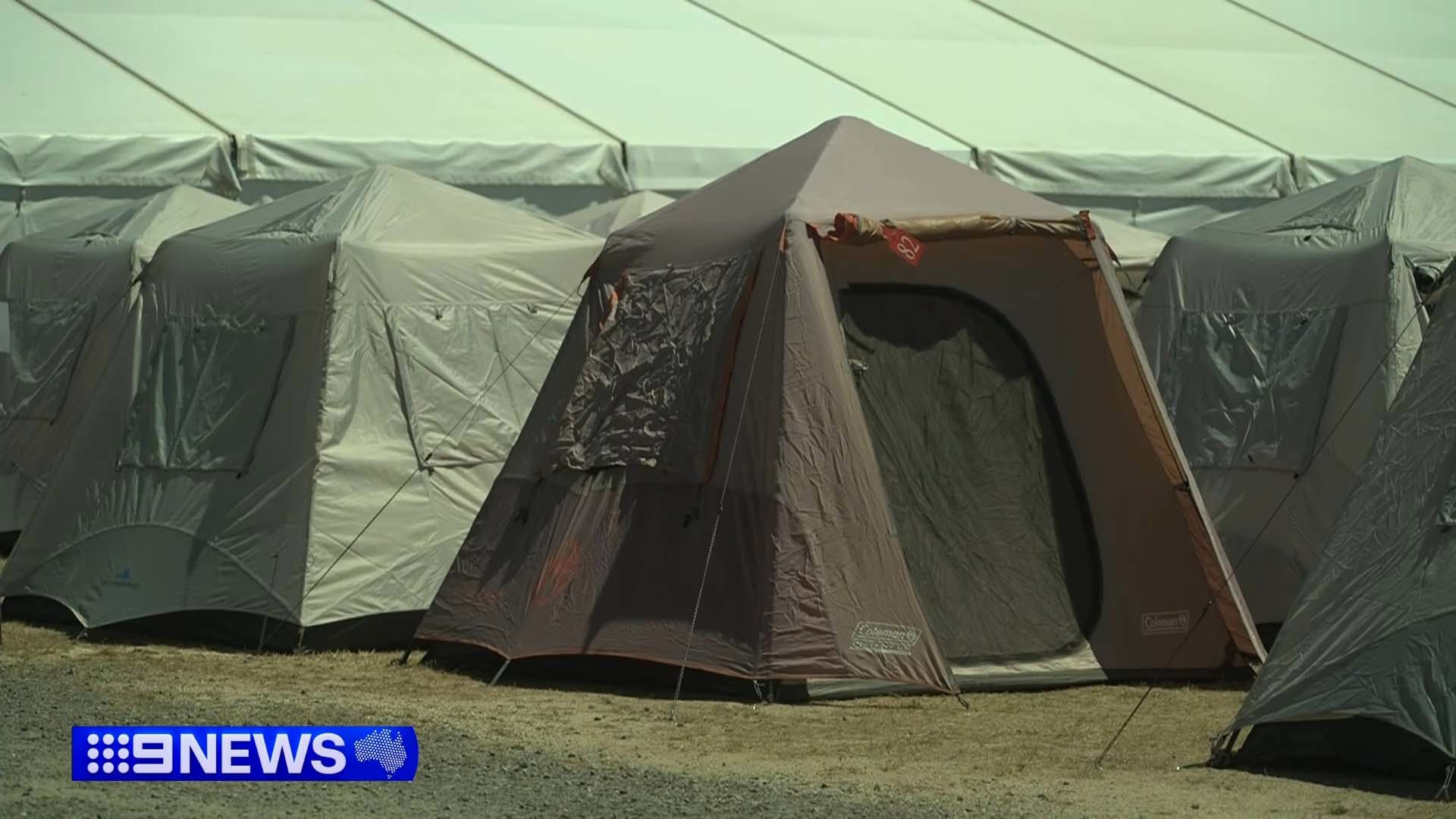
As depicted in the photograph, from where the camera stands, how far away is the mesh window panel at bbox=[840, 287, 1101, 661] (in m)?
7.86

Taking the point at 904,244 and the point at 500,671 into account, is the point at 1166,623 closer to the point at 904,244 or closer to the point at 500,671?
the point at 904,244

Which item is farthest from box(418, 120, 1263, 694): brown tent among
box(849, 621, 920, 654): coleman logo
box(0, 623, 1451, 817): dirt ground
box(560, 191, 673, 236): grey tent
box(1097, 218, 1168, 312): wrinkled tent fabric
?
box(560, 191, 673, 236): grey tent

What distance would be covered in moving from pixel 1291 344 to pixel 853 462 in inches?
127

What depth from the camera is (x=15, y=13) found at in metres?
16.4

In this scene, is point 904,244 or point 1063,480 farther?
point 1063,480

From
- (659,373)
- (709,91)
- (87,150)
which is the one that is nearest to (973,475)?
(659,373)

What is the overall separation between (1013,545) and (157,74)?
9804mm

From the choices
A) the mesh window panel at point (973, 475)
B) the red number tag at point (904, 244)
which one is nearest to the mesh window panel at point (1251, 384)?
the mesh window panel at point (973, 475)

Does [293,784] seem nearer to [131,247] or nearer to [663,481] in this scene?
[663,481]

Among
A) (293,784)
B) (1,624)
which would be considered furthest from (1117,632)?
(1,624)

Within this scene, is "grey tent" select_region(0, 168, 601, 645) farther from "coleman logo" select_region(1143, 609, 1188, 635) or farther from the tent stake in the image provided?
"coleman logo" select_region(1143, 609, 1188, 635)

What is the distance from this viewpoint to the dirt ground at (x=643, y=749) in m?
5.43

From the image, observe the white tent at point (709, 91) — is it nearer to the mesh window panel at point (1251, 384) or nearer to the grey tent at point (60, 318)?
the grey tent at point (60, 318)

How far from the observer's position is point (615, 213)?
44.1ft
